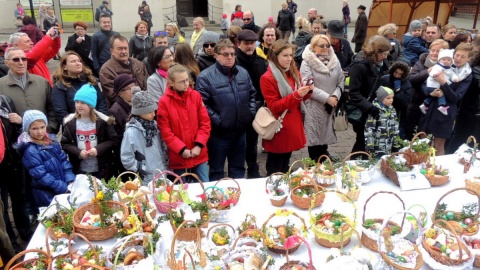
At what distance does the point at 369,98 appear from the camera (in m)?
4.94

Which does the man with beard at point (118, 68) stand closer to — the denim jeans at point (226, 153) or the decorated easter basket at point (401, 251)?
the denim jeans at point (226, 153)

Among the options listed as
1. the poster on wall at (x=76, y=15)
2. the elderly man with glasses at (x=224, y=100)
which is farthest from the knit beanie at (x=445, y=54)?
the poster on wall at (x=76, y=15)

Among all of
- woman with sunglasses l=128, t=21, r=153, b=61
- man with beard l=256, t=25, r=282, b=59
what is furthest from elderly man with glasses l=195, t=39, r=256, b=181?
woman with sunglasses l=128, t=21, r=153, b=61

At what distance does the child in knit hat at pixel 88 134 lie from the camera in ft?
13.0

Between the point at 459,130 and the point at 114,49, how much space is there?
4487mm

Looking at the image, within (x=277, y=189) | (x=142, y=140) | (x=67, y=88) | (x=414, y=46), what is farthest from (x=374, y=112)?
(x=67, y=88)

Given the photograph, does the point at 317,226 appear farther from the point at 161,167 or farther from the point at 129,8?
the point at 129,8

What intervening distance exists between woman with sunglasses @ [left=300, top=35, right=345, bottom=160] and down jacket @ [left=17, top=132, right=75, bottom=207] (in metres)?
2.79

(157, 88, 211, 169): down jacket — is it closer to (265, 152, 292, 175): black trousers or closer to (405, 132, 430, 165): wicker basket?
(265, 152, 292, 175): black trousers

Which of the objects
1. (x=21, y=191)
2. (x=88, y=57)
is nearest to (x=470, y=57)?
(x=21, y=191)

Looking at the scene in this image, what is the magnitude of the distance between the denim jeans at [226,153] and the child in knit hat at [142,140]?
827 mm

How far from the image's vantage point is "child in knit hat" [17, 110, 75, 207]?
3713 mm

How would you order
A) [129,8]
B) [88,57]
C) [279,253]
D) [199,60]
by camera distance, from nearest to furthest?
1. [279,253]
2. [199,60]
3. [88,57]
4. [129,8]

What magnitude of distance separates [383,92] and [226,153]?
6.17ft
